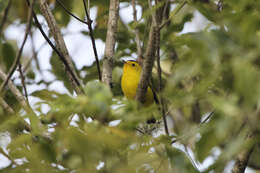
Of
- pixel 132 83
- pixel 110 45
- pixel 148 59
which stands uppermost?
pixel 132 83

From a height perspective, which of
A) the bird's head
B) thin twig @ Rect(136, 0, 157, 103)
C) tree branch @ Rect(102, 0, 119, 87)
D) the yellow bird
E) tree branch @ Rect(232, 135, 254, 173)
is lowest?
tree branch @ Rect(232, 135, 254, 173)

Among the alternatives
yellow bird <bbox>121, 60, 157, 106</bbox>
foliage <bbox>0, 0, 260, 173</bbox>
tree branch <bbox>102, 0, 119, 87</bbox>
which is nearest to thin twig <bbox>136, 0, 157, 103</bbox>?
tree branch <bbox>102, 0, 119, 87</bbox>

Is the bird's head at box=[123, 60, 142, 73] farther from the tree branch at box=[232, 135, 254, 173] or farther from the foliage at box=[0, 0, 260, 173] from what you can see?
the foliage at box=[0, 0, 260, 173]

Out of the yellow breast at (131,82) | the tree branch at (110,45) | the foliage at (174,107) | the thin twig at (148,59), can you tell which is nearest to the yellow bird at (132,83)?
the yellow breast at (131,82)

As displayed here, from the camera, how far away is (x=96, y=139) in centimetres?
144

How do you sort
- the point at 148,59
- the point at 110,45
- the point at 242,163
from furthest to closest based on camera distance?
the point at 110,45 < the point at 242,163 < the point at 148,59

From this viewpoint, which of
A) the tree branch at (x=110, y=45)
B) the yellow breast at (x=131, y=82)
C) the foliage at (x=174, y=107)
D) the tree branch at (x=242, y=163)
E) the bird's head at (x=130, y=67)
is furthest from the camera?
the bird's head at (x=130, y=67)

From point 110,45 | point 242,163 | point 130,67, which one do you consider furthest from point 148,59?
point 130,67

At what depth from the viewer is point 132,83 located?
18.4ft

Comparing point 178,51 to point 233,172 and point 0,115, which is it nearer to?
point 233,172

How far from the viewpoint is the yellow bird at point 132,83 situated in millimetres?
5508

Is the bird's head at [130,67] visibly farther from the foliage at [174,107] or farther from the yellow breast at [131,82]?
the foliage at [174,107]

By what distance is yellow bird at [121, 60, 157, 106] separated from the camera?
5508mm

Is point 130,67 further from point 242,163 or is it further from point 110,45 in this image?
point 242,163
